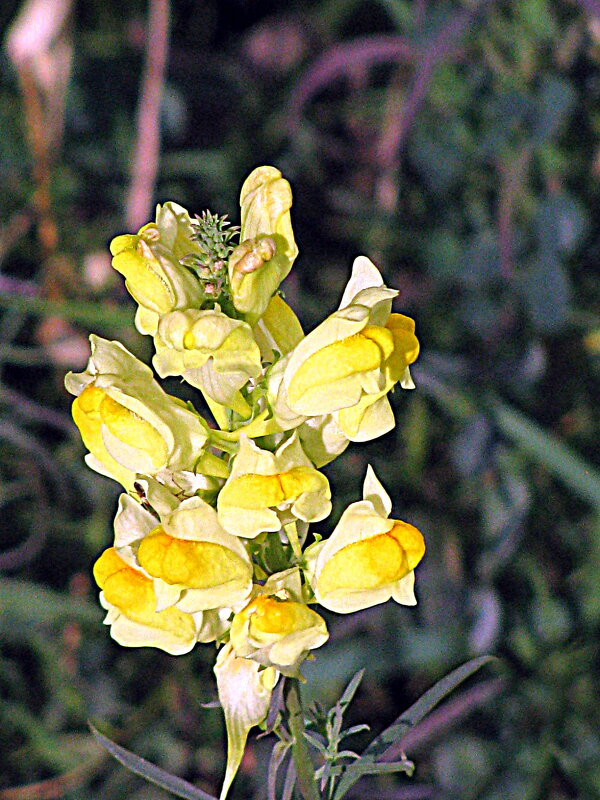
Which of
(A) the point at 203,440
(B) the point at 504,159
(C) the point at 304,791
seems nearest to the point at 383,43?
(B) the point at 504,159

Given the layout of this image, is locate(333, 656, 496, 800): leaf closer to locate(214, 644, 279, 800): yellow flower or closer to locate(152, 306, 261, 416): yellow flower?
locate(214, 644, 279, 800): yellow flower

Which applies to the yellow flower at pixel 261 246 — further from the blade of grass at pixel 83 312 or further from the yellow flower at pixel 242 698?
the blade of grass at pixel 83 312

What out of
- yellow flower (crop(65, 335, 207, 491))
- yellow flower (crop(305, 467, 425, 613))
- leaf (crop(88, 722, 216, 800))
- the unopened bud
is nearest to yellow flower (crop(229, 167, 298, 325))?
the unopened bud

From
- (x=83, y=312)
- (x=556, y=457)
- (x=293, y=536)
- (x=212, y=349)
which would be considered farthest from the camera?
(x=83, y=312)

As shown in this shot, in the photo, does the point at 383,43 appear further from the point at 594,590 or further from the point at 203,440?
the point at 203,440

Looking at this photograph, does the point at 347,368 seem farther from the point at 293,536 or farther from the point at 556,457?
the point at 556,457

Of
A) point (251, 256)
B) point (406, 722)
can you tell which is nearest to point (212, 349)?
point (251, 256)
